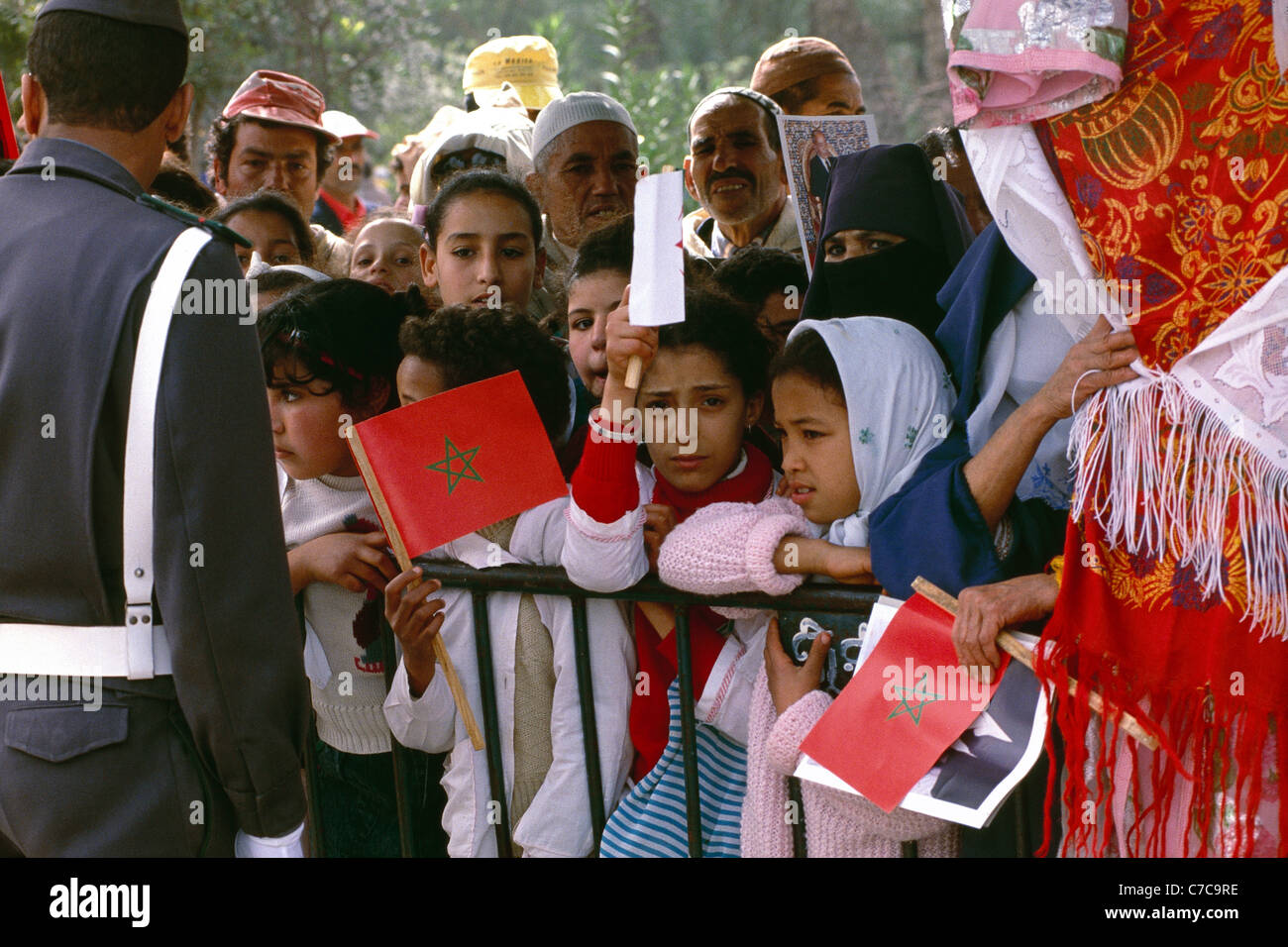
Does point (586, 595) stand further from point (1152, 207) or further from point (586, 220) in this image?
point (586, 220)

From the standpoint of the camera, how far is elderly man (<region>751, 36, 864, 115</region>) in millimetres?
5000

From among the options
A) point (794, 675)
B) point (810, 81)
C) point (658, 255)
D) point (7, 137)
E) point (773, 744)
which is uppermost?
point (810, 81)

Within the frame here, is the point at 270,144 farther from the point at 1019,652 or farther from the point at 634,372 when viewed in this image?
the point at 1019,652

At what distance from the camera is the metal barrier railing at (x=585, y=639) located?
248 cm

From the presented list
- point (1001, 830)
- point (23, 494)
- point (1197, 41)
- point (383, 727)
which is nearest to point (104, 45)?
point (23, 494)

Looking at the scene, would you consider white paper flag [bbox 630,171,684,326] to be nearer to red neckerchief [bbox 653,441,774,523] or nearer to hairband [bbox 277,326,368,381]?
red neckerchief [bbox 653,441,774,523]

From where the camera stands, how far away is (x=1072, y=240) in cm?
219

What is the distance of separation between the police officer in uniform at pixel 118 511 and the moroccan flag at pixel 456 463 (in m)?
0.54

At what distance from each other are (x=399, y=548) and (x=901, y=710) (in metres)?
1.07

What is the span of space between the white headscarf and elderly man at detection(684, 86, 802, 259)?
1935 millimetres

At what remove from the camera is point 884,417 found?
2.51 metres

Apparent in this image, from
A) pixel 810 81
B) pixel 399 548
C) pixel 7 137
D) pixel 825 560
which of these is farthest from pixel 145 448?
pixel 810 81

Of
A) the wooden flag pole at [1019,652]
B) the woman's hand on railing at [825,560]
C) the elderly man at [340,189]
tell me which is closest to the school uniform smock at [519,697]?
the woman's hand on railing at [825,560]

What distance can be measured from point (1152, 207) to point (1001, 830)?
116 centimetres
